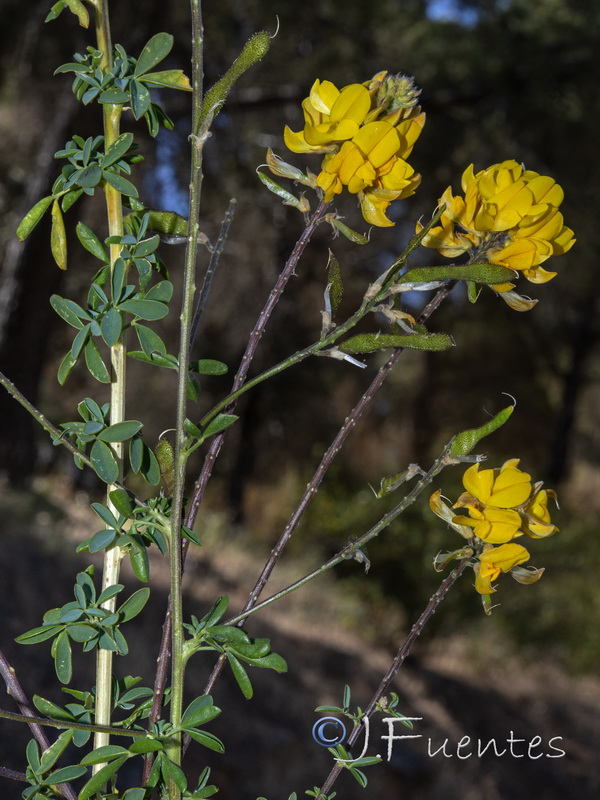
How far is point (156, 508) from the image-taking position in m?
0.54

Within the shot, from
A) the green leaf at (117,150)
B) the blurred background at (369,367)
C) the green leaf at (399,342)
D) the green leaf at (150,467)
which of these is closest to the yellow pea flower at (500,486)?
the green leaf at (399,342)

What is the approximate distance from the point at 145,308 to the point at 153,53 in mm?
169

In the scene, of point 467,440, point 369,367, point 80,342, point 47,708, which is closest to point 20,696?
point 47,708

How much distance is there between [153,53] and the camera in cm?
55

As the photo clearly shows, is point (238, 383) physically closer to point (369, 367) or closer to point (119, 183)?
point (119, 183)

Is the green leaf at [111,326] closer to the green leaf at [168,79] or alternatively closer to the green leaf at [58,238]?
the green leaf at [58,238]

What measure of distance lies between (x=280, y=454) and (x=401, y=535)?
4447mm

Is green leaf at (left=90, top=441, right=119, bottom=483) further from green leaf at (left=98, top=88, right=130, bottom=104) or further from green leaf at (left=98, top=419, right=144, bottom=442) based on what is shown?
green leaf at (left=98, top=88, right=130, bottom=104)

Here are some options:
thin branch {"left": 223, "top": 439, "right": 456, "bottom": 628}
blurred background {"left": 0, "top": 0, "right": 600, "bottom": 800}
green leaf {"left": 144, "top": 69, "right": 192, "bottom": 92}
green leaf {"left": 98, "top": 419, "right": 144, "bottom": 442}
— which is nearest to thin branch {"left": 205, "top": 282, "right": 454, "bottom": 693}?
thin branch {"left": 223, "top": 439, "right": 456, "bottom": 628}

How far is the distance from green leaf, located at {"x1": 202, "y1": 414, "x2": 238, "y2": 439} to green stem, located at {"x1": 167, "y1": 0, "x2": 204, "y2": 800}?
A: 3 cm

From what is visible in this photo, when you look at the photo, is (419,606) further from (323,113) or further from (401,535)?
(323,113)

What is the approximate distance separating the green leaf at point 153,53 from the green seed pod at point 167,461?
0.80ft

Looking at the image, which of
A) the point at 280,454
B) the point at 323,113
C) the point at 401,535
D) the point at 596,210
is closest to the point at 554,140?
the point at 596,210

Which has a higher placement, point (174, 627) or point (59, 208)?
point (59, 208)
